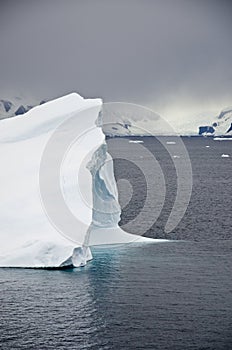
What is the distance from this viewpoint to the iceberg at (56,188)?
28.5m

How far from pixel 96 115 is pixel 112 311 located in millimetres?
14441

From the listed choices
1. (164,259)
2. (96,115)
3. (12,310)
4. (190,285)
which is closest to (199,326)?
(190,285)

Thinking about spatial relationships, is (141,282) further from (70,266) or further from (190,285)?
(70,266)

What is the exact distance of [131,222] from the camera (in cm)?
3988

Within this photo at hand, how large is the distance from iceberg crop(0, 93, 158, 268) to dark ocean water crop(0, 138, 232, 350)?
119 centimetres

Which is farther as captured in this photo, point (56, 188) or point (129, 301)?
point (56, 188)

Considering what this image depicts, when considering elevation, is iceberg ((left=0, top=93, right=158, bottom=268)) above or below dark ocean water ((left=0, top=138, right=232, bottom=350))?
above

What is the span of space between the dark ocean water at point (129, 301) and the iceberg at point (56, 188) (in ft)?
3.92

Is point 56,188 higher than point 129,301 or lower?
higher

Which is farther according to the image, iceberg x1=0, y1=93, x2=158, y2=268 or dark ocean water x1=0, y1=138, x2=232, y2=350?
iceberg x1=0, y1=93, x2=158, y2=268

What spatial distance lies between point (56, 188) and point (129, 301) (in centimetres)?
913

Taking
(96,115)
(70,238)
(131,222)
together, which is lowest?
(131,222)

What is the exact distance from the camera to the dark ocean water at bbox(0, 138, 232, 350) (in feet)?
66.2

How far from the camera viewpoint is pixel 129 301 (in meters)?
23.6
